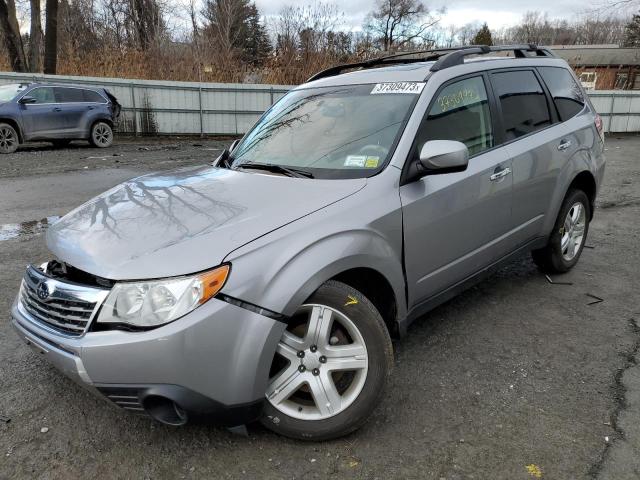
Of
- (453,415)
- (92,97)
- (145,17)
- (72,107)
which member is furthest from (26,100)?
(145,17)

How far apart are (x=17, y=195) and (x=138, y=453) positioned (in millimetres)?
7315

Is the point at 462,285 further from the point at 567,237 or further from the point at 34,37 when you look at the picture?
the point at 34,37

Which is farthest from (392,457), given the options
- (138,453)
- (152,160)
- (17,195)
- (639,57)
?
(639,57)

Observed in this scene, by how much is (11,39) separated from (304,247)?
2313 cm

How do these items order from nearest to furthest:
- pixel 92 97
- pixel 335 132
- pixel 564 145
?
pixel 335 132 → pixel 564 145 → pixel 92 97

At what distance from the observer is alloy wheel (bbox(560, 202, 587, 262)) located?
4.60 m

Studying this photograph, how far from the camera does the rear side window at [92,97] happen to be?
14.4m

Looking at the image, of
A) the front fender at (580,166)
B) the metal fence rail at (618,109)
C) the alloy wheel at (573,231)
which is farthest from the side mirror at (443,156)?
the metal fence rail at (618,109)

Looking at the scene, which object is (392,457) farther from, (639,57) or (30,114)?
(639,57)

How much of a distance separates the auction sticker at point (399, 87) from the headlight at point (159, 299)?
5.89 feet

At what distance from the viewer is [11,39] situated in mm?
20625

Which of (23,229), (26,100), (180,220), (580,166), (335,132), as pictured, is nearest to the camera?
(180,220)

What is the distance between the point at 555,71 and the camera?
457 cm

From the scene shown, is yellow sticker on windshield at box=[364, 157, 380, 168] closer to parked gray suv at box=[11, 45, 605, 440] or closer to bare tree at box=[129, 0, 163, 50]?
parked gray suv at box=[11, 45, 605, 440]
